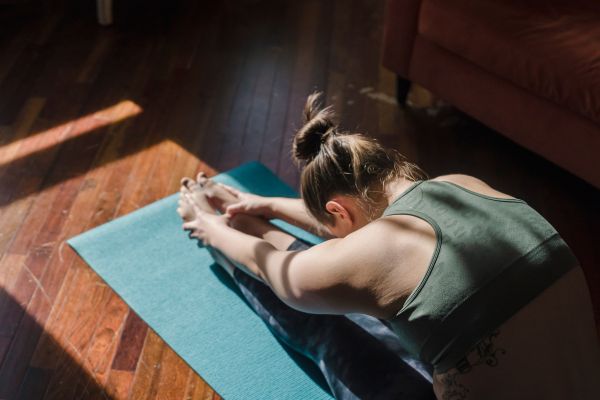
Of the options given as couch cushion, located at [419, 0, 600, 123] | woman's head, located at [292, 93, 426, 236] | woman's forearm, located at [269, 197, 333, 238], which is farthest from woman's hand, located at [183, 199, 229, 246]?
couch cushion, located at [419, 0, 600, 123]

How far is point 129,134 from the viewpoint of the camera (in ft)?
7.93

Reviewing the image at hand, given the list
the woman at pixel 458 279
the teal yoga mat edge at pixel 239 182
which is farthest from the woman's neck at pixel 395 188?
the teal yoga mat edge at pixel 239 182

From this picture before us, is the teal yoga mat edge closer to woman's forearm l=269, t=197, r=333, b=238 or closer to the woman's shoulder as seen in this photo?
woman's forearm l=269, t=197, r=333, b=238

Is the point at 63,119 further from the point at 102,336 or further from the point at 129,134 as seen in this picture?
the point at 102,336

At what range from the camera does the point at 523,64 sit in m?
2.10

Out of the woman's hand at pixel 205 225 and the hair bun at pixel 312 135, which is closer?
the hair bun at pixel 312 135

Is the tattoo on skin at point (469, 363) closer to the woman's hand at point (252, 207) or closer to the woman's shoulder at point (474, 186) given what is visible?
the woman's shoulder at point (474, 186)

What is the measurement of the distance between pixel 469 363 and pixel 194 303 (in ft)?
2.72

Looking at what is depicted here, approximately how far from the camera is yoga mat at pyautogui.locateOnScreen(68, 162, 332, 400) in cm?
169

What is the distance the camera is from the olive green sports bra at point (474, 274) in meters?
1.24

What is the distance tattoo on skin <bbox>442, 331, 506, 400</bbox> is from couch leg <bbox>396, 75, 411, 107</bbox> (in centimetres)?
150

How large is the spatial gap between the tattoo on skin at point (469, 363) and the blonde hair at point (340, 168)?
349mm

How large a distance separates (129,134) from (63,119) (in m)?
0.24

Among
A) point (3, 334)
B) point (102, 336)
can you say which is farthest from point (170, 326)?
point (3, 334)
